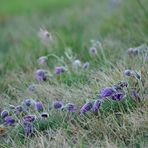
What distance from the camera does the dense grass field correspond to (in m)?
3.40

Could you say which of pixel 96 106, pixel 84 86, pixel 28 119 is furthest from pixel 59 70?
pixel 96 106

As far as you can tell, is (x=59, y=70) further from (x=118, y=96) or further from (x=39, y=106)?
(x=118, y=96)

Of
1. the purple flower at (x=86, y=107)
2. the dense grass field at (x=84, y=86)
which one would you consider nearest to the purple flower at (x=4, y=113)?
the dense grass field at (x=84, y=86)

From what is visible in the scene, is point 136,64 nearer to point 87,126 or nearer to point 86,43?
point 87,126

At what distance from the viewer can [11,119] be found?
3746 millimetres

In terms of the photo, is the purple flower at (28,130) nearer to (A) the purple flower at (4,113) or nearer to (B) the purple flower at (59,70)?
(A) the purple flower at (4,113)

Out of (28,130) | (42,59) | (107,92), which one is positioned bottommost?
(28,130)

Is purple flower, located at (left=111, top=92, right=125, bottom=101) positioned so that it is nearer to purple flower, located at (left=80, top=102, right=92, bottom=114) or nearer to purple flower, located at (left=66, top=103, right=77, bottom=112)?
purple flower, located at (left=80, top=102, right=92, bottom=114)

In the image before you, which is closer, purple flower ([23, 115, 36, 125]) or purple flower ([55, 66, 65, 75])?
purple flower ([23, 115, 36, 125])

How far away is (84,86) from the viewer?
4082mm

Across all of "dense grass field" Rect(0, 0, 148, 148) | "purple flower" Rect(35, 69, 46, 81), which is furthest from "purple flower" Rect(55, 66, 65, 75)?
"purple flower" Rect(35, 69, 46, 81)

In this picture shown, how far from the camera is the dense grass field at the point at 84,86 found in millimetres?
3396

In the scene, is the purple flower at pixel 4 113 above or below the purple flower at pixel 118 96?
below

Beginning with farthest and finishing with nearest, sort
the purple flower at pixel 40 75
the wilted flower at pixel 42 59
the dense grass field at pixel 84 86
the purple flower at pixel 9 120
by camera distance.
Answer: the wilted flower at pixel 42 59, the purple flower at pixel 40 75, the purple flower at pixel 9 120, the dense grass field at pixel 84 86
